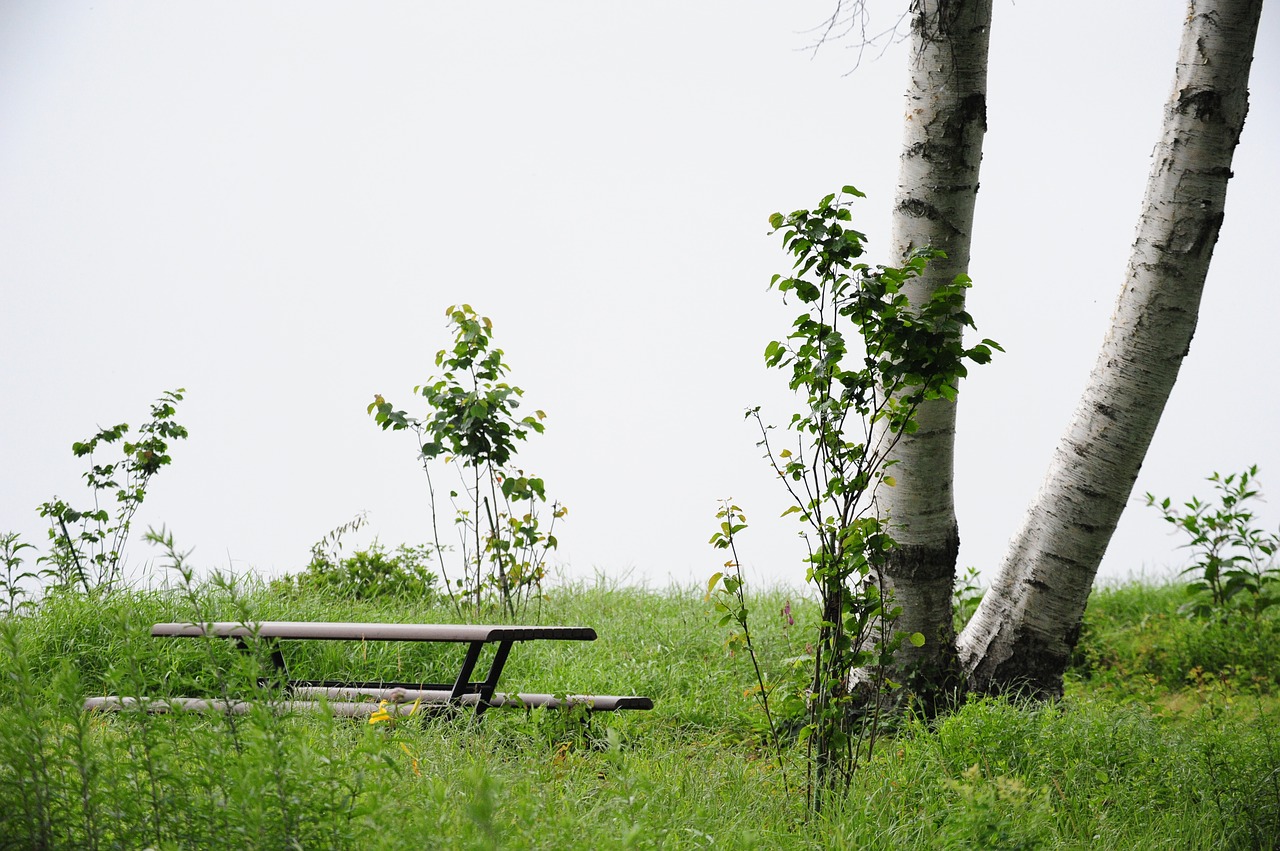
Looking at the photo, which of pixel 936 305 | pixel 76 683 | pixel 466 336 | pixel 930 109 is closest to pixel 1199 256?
pixel 930 109

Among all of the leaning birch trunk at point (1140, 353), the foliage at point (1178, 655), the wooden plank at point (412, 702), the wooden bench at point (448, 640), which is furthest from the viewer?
the foliage at point (1178, 655)

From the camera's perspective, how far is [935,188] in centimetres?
397

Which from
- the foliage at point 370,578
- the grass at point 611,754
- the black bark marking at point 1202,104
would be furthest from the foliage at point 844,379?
the foliage at point 370,578

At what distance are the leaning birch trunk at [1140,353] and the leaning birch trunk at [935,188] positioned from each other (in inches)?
22.4

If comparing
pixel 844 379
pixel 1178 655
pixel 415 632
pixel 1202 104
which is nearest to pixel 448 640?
pixel 415 632

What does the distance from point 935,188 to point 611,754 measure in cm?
312

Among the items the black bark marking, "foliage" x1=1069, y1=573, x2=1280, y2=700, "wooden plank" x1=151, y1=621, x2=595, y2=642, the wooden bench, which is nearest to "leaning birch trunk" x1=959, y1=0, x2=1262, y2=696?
the black bark marking

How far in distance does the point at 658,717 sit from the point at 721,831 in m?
1.79

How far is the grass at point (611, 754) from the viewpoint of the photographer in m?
1.82

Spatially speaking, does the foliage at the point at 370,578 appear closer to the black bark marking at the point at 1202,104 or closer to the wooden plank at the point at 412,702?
the wooden plank at the point at 412,702

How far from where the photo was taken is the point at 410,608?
606 centimetres

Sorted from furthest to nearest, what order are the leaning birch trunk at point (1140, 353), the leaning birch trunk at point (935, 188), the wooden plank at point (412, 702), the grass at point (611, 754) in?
the leaning birch trunk at point (1140, 353), the leaning birch trunk at point (935, 188), the wooden plank at point (412, 702), the grass at point (611, 754)

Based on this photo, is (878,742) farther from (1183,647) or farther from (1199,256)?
(1183,647)

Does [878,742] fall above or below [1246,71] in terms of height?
below
